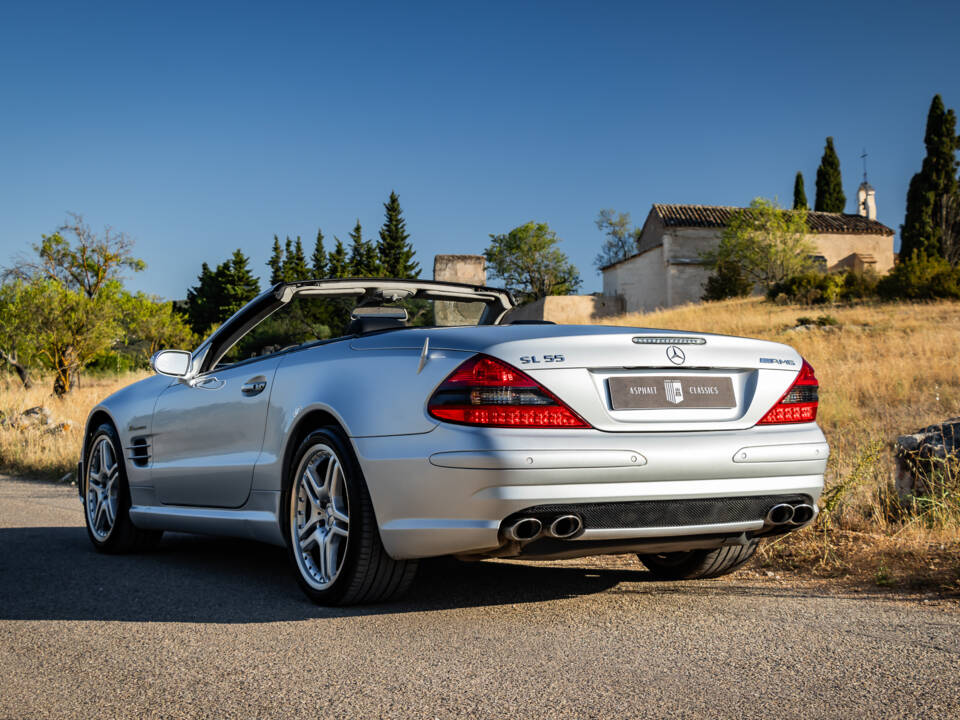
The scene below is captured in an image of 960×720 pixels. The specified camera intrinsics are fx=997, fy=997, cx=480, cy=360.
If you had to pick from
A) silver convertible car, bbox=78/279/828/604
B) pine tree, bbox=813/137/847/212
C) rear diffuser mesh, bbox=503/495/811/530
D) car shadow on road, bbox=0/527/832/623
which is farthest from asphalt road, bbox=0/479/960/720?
pine tree, bbox=813/137/847/212

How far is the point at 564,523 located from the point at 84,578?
3007mm

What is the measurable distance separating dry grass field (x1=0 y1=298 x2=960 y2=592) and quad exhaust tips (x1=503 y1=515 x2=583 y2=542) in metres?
1.98

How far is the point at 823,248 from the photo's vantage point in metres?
72.0

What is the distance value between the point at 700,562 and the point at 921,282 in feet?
134

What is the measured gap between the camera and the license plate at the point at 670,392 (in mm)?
3953

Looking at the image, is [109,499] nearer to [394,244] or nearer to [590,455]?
[590,455]

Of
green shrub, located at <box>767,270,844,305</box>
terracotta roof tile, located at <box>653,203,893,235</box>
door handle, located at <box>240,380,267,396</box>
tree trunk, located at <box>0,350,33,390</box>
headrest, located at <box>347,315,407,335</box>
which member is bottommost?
door handle, located at <box>240,380,267,396</box>

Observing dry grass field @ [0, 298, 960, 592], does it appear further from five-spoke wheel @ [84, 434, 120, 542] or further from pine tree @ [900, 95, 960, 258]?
pine tree @ [900, 95, 960, 258]

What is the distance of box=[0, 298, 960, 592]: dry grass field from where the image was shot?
5.37 m

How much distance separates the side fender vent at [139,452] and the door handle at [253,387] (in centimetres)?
126

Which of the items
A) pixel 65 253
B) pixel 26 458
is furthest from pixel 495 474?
pixel 65 253

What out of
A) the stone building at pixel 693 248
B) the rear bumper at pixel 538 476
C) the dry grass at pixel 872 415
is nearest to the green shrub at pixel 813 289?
the dry grass at pixel 872 415

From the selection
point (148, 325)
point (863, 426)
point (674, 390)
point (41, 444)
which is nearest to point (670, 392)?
point (674, 390)

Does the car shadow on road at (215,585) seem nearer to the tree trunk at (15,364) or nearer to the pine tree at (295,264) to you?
the tree trunk at (15,364)
